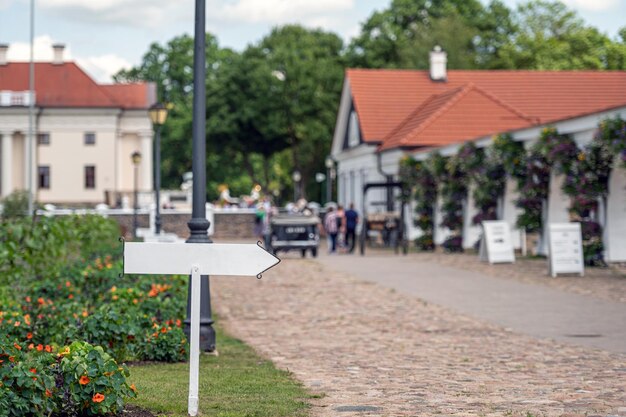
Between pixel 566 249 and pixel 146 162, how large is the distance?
65039 mm

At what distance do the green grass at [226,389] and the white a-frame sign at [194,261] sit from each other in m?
0.46

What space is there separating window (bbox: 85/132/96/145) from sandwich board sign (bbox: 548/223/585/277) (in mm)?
65970

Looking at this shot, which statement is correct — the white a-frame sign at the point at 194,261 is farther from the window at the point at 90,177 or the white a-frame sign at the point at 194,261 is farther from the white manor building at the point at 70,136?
the window at the point at 90,177

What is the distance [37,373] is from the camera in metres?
7.48

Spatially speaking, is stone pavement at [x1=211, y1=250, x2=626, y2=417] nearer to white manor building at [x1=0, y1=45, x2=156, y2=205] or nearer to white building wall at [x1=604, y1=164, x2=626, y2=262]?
white building wall at [x1=604, y1=164, x2=626, y2=262]

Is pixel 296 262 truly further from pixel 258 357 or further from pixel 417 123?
pixel 258 357

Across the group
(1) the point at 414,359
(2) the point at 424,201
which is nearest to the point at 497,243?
(2) the point at 424,201

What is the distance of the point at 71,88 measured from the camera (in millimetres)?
87188

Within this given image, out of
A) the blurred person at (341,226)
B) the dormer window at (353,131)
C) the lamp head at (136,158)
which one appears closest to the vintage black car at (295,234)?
the blurred person at (341,226)

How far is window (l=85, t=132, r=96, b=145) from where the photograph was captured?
86969 mm

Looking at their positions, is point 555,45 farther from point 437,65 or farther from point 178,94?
point 178,94

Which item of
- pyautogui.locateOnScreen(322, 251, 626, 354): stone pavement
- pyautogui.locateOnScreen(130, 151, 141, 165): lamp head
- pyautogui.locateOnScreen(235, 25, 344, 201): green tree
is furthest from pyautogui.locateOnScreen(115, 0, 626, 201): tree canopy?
pyautogui.locateOnScreen(322, 251, 626, 354): stone pavement

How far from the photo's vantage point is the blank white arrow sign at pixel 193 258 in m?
8.23

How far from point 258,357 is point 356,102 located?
136 feet
